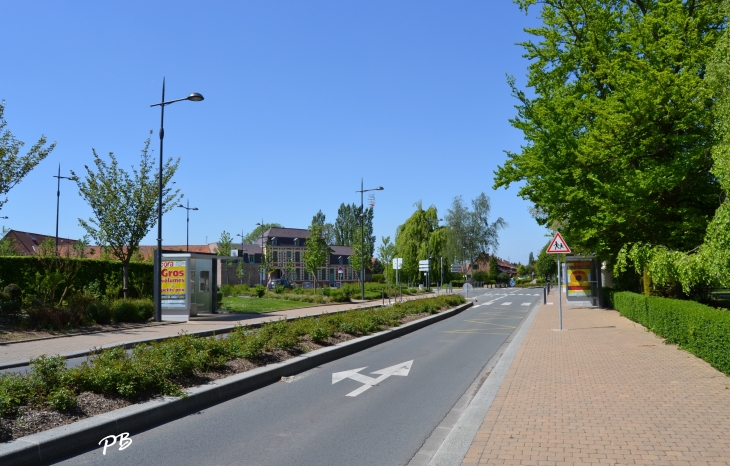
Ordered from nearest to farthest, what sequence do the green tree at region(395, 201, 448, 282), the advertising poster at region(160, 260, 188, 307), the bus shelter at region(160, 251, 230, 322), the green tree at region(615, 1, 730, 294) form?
the green tree at region(615, 1, 730, 294), the bus shelter at region(160, 251, 230, 322), the advertising poster at region(160, 260, 188, 307), the green tree at region(395, 201, 448, 282)

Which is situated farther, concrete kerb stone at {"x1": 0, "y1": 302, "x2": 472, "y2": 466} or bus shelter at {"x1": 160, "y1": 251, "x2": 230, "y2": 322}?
bus shelter at {"x1": 160, "y1": 251, "x2": 230, "y2": 322}

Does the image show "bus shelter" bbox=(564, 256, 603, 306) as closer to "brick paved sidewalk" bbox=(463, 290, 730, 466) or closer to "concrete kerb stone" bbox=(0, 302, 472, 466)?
"brick paved sidewalk" bbox=(463, 290, 730, 466)

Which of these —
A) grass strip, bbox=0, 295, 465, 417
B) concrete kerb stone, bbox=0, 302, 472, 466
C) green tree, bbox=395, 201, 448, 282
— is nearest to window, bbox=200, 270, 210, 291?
grass strip, bbox=0, 295, 465, 417

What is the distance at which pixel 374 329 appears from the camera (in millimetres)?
15703

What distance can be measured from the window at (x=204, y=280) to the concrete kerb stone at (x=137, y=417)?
14.5m

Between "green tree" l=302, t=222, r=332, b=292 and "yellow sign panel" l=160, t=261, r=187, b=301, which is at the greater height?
"green tree" l=302, t=222, r=332, b=292

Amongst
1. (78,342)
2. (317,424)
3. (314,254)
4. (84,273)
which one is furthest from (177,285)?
(314,254)

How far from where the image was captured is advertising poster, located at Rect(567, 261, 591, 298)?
28.6 m

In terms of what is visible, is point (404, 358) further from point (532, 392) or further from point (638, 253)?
point (638, 253)

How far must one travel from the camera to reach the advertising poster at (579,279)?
28609 mm

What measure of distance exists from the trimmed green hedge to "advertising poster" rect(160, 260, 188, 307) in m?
15.4

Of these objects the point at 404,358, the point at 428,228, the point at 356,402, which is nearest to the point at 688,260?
the point at 404,358

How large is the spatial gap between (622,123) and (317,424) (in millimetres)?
15637

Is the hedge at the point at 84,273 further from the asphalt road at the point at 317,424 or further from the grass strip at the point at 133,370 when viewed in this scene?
the asphalt road at the point at 317,424
